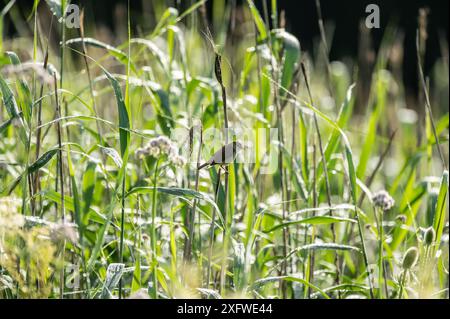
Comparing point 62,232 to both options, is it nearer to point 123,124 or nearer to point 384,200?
point 123,124

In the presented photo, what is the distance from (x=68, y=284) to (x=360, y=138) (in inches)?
54.9

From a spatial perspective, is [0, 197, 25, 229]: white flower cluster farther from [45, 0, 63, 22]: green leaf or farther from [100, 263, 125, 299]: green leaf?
[45, 0, 63, 22]: green leaf

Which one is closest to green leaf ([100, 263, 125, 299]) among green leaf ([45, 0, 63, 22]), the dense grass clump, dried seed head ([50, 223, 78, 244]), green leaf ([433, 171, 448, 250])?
the dense grass clump

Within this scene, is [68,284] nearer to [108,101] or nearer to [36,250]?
[36,250]

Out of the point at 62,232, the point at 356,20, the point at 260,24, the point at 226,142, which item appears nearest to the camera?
the point at 62,232

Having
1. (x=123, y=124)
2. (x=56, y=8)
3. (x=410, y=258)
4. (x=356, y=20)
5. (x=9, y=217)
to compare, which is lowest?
(x=410, y=258)

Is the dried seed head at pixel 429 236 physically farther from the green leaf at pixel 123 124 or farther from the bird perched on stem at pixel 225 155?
the green leaf at pixel 123 124

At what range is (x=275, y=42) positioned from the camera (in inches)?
58.0

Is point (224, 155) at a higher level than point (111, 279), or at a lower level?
higher

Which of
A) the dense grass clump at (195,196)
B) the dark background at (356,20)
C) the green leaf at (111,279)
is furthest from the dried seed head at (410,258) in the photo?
the dark background at (356,20)

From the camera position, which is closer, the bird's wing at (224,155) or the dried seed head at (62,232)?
the dried seed head at (62,232)

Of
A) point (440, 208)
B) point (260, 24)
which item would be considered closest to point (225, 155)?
point (440, 208)

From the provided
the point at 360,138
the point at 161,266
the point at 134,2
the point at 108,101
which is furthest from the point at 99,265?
the point at 134,2

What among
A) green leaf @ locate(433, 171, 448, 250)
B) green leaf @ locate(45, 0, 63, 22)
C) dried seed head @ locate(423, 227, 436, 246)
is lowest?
dried seed head @ locate(423, 227, 436, 246)
